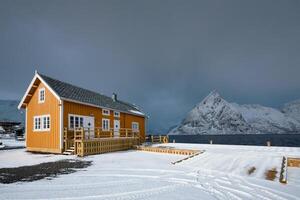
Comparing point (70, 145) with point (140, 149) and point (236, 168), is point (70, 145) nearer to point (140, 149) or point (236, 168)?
point (140, 149)

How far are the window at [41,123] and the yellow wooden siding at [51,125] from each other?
289 mm

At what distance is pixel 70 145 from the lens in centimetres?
1978

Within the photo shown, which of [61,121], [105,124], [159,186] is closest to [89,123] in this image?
[105,124]

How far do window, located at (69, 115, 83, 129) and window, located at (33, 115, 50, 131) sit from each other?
214cm

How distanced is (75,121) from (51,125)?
210 centimetres

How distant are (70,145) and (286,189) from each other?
16896mm

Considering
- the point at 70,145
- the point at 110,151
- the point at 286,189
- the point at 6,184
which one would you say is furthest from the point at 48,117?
the point at 286,189

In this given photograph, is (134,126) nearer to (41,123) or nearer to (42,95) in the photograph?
(41,123)

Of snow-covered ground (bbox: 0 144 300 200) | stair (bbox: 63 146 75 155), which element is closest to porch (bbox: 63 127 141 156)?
stair (bbox: 63 146 75 155)

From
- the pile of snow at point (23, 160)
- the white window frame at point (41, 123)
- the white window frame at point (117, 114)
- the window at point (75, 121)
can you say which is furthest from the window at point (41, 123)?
the white window frame at point (117, 114)

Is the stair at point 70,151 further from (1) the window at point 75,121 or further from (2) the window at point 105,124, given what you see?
(2) the window at point 105,124

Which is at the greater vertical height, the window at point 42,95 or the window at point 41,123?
the window at point 42,95

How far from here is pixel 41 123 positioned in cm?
2138

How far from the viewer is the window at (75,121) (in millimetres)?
20625
